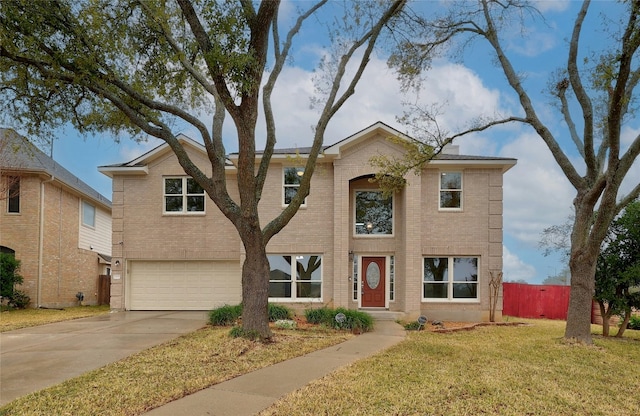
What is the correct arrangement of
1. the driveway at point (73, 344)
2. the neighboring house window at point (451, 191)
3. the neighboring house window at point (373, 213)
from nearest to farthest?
1. the driveway at point (73, 344)
2. the neighboring house window at point (451, 191)
3. the neighboring house window at point (373, 213)

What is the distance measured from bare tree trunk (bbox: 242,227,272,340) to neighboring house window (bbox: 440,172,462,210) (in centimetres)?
848

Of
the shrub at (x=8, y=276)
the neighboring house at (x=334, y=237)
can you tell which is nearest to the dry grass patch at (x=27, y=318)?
the shrub at (x=8, y=276)

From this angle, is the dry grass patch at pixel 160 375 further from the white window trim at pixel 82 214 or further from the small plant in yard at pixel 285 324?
the white window trim at pixel 82 214

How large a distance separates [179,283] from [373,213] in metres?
8.11

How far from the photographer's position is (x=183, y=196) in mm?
16344

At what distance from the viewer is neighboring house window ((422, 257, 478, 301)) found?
600 inches

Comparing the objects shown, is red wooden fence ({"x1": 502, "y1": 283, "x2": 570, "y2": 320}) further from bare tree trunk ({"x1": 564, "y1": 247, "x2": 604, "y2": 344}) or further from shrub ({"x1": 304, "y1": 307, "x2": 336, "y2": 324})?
shrub ({"x1": 304, "y1": 307, "x2": 336, "y2": 324})

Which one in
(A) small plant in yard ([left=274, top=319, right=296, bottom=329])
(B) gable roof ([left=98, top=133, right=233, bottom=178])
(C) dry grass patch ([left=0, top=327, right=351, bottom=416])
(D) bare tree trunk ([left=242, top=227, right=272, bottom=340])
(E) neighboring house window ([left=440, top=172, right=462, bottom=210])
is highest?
(B) gable roof ([left=98, top=133, right=233, bottom=178])

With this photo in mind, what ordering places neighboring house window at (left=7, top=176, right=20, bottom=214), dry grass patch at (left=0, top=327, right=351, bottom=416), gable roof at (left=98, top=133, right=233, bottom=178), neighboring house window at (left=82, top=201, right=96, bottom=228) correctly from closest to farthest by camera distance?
dry grass patch at (left=0, top=327, right=351, bottom=416) → gable roof at (left=98, top=133, right=233, bottom=178) → neighboring house window at (left=7, top=176, right=20, bottom=214) → neighboring house window at (left=82, top=201, right=96, bottom=228)

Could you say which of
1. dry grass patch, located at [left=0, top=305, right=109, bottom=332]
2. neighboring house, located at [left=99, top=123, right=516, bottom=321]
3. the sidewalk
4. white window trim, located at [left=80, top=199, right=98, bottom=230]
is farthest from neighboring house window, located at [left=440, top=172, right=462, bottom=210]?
white window trim, located at [left=80, top=199, right=98, bottom=230]

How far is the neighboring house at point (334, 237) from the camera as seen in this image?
591 inches

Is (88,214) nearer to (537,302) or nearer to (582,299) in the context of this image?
(537,302)

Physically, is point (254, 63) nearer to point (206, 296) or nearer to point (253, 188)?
point (253, 188)

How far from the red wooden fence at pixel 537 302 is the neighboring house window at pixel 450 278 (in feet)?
11.9
